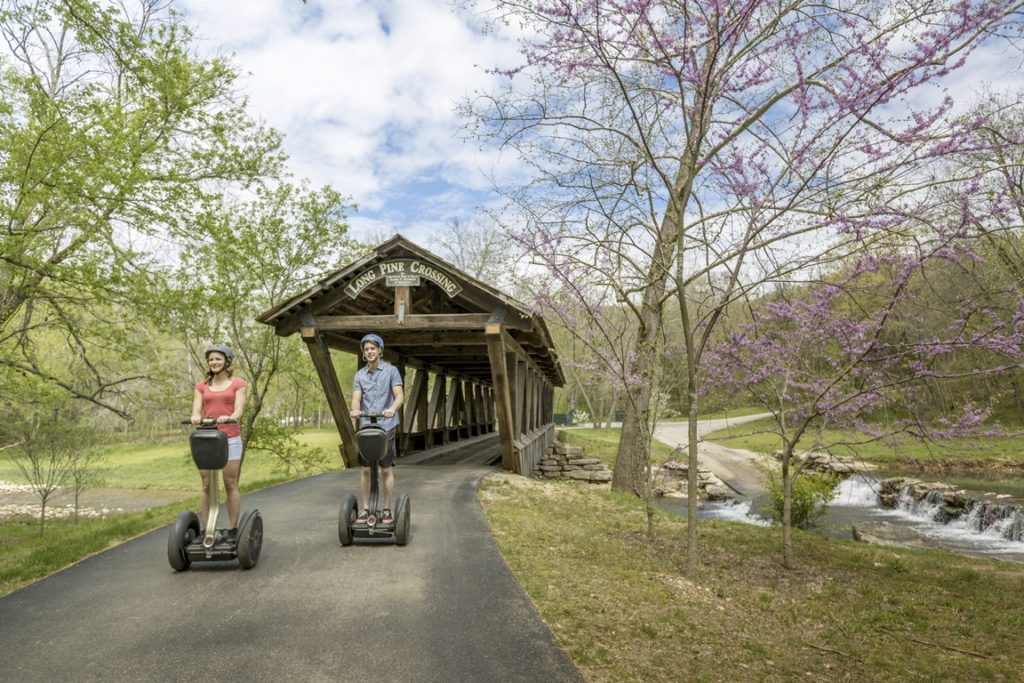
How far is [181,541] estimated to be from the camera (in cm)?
515

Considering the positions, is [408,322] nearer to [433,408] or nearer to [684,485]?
[433,408]

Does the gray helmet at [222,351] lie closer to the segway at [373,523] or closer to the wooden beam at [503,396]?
the segway at [373,523]

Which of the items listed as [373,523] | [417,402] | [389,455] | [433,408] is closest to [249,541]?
[373,523]

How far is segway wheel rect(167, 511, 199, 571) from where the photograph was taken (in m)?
5.13

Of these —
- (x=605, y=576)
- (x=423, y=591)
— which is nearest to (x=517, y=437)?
(x=605, y=576)

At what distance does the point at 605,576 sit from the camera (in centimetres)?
576

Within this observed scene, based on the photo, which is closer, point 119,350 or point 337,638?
point 337,638

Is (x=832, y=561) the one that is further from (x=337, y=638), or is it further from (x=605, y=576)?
(x=337, y=638)

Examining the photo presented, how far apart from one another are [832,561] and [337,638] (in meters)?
7.13

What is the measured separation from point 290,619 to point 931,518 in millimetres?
15694

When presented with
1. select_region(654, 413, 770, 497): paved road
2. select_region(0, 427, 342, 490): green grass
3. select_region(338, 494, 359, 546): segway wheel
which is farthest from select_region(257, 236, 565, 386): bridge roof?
select_region(0, 427, 342, 490): green grass

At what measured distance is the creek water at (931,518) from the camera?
11.7 meters

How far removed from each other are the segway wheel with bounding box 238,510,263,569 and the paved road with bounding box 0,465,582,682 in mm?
106

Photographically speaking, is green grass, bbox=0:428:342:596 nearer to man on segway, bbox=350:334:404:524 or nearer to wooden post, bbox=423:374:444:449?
man on segway, bbox=350:334:404:524
